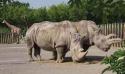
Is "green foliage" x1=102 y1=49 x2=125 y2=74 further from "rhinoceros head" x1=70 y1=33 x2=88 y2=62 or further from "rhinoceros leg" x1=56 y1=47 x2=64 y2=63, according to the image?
"rhinoceros leg" x1=56 y1=47 x2=64 y2=63

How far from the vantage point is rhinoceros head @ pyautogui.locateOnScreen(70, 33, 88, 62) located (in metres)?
16.2

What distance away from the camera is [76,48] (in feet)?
54.0

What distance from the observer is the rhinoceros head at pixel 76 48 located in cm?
1619

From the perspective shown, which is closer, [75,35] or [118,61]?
[118,61]

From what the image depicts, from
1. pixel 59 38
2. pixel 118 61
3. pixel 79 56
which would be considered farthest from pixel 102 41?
pixel 118 61

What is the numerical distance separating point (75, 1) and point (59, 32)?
40.9ft

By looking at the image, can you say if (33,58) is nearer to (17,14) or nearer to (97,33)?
(97,33)

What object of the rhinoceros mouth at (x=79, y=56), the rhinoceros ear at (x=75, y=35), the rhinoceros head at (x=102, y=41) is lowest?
the rhinoceros mouth at (x=79, y=56)

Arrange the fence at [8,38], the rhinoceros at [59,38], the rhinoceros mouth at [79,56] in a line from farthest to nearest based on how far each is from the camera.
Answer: the fence at [8,38]
the rhinoceros at [59,38]
the rhinoceros mouth at [79,56]

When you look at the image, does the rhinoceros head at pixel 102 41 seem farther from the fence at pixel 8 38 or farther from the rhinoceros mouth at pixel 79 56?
the fence at pixel 8 38

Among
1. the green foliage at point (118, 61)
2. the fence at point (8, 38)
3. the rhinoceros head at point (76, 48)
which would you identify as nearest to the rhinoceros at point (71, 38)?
the rhinoceros head at point (76, 48)

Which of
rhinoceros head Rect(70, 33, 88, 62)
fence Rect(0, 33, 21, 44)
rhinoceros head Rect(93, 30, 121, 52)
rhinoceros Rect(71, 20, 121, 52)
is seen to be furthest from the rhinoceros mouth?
fence Rect(0, 33, 21, 44)

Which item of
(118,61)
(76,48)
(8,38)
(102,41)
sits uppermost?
(118,61)

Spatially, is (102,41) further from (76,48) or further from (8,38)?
(8,38)
